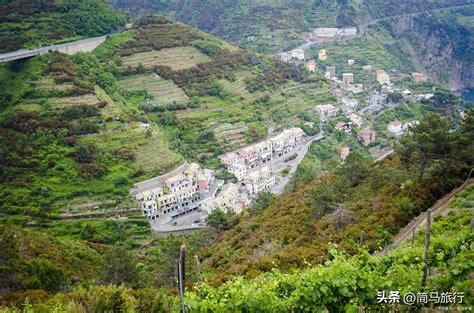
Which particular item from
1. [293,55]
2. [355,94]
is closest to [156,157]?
[355,94]

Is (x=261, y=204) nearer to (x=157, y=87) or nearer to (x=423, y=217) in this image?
(x=423, y=217)

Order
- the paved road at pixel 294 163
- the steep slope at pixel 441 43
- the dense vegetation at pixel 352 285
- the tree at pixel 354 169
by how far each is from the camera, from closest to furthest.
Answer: the dense vegetation at pixel 352 285 → the tree at pixel 354 169 → the paved road at pixel 294 163 → the steep slope at pixel 441 43

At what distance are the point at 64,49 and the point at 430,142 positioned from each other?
3677 cm

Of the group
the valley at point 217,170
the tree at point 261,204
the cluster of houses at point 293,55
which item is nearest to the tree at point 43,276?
the valley at point 217,170

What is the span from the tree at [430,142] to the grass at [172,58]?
1347 inches

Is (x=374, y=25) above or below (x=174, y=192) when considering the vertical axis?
above

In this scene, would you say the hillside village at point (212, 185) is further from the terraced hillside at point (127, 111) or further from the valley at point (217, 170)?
the terraced hillside at point (127, 111)

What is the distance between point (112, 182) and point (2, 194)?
6.80 meters

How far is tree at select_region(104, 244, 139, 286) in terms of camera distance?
47.2ft

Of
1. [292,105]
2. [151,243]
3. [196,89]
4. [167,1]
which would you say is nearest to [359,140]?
[292,105]

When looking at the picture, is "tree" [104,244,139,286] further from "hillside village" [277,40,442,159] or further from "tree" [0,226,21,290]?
"hillside village" [277,40,442,159]

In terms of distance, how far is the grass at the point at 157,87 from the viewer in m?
40.5

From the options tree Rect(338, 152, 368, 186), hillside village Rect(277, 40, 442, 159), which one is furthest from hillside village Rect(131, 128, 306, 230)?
tree Rect(338, 152, 368, 186)

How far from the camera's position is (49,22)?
135ft
